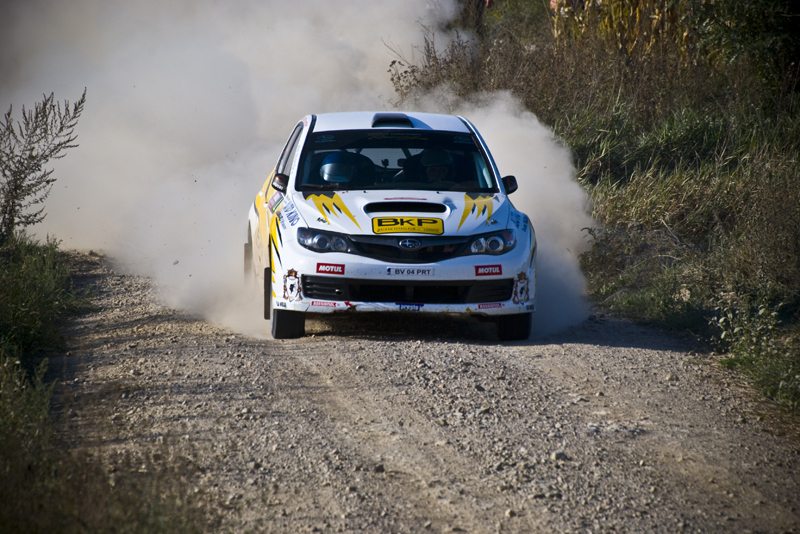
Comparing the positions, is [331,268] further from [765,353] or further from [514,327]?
[765,353]

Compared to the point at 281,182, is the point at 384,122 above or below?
above

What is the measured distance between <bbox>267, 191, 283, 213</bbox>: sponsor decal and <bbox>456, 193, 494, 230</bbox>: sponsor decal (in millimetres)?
1439

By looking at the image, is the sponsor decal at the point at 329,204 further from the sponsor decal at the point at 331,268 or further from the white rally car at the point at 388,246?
the sponsor decal at the point at 331,268

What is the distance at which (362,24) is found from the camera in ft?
59.7

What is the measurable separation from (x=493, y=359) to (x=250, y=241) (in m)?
3.05

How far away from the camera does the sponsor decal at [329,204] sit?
18.7 ft

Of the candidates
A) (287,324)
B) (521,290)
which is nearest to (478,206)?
(521,290)

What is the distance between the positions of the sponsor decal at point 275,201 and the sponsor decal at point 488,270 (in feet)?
5.46

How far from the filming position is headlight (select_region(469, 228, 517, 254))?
18.4ft

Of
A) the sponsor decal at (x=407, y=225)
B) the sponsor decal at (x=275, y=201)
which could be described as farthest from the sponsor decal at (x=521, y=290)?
the sponsor decal at (x=275, y=201)

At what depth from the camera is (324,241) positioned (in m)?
5.55

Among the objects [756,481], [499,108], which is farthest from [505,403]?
[499,108]

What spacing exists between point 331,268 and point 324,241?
0.73 ft

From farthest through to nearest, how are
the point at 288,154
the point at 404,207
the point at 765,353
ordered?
the point at 288,154, the point at 404,207, the point at 765,353
